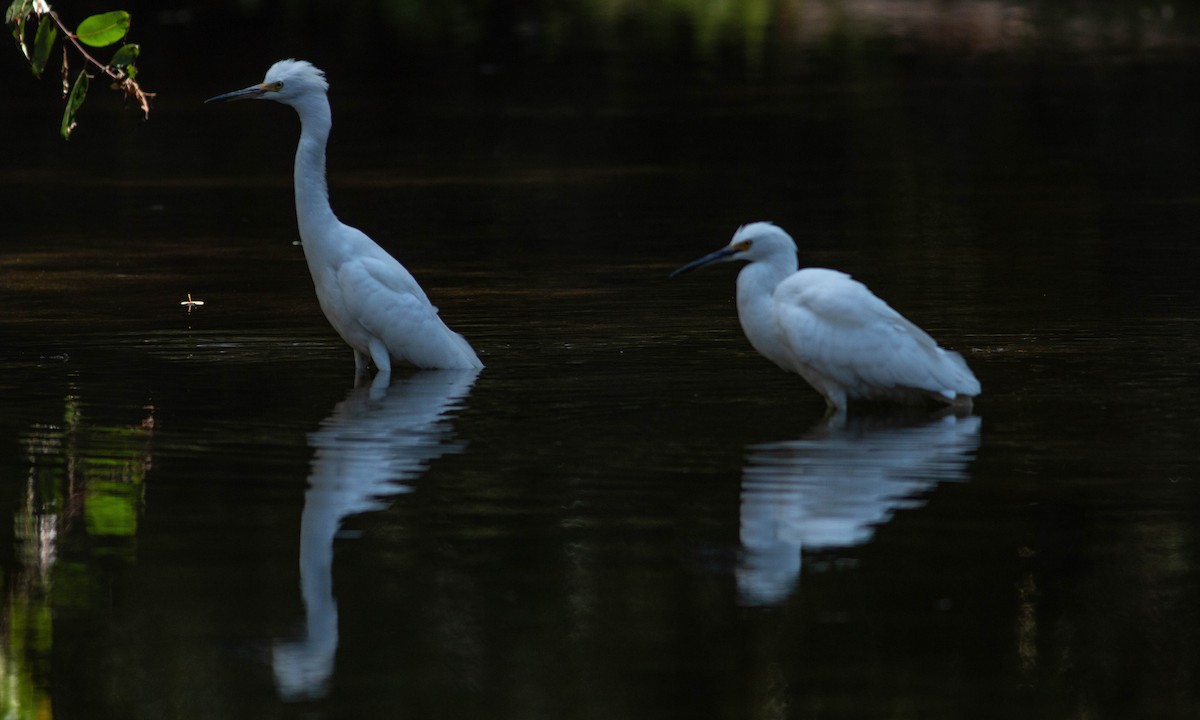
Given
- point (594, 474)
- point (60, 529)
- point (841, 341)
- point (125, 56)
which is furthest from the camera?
point (841, 341)

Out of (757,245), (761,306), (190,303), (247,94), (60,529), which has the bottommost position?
(60,529)

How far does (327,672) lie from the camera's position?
20.3 feet

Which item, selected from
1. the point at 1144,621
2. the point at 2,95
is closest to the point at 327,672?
the point at 1144,621

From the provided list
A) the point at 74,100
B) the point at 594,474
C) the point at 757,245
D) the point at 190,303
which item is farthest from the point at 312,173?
the point at 74,100

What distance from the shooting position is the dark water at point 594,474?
20.4 feet

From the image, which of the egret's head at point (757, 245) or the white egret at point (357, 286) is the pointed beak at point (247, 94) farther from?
the egret's head at point (757, 245)

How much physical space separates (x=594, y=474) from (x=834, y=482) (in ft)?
3.21

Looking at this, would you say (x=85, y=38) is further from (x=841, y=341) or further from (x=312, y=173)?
(x=312, y=173)

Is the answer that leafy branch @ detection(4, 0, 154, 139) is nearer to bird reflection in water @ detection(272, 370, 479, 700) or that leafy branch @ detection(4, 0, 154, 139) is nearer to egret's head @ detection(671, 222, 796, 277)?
bird reflection in water @ detection(272, 370, 479, 700)

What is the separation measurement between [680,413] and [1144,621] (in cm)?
370

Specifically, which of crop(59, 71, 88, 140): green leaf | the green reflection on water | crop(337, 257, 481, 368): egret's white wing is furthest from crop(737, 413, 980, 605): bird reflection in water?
crop(59, 71, 88, 140): green leaf

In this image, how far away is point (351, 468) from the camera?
896cm

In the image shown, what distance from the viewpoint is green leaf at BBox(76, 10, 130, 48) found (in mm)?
7484

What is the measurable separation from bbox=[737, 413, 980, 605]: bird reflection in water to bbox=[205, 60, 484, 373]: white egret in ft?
8.15
